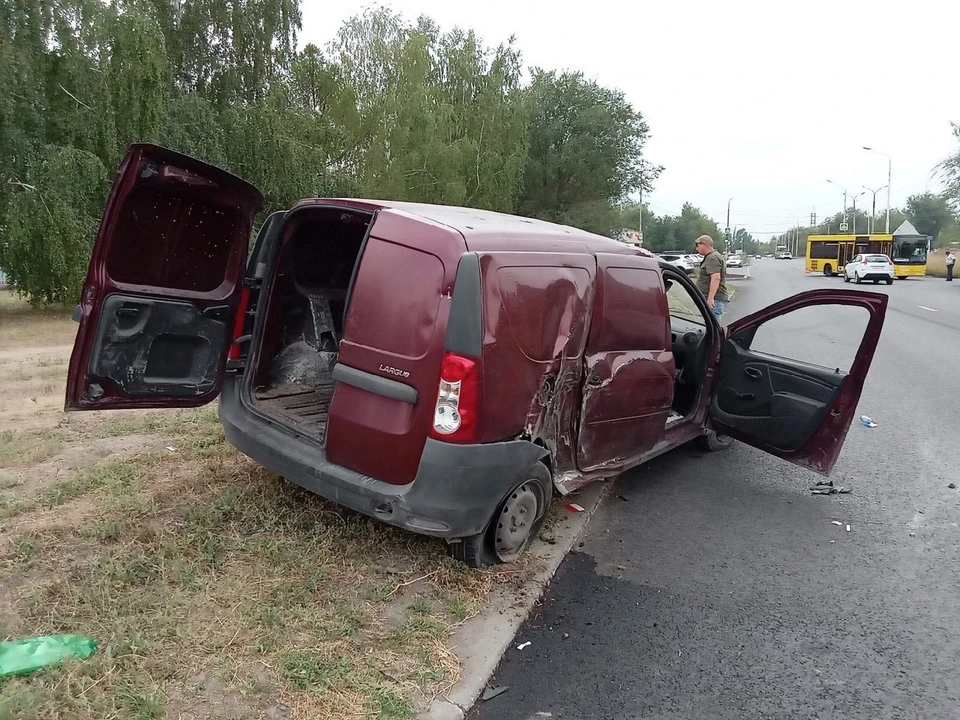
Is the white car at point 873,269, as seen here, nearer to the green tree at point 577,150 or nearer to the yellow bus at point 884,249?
the yellow bus at point 884,249

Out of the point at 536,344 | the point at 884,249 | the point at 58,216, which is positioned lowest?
the point at 536,344

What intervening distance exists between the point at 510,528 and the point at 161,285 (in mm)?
2357

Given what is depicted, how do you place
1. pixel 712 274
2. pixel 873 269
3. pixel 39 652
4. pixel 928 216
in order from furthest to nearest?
pixel 928 216 → pixel 873 269 → pixel 712 274 → pixel 39 652

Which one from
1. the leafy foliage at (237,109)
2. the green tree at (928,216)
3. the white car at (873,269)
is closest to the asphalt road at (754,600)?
the leafy foliage at (237,109)

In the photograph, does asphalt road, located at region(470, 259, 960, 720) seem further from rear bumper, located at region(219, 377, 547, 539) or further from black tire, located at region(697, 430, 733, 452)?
rear bumper, located at region(219, 377, 547, 539)

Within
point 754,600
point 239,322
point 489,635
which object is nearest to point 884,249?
point 754,600

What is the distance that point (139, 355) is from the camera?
12.8 feet

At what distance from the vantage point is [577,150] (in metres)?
39.8

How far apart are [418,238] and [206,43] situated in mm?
19613

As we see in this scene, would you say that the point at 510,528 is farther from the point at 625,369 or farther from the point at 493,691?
the point at 625,369

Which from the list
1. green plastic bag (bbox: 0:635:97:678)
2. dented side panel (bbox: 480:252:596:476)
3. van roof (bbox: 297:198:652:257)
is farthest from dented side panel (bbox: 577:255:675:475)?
green plastic bag (bbox: 0:635:97:678)

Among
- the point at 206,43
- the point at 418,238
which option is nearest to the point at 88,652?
the point at 418,238

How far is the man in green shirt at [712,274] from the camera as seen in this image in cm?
971

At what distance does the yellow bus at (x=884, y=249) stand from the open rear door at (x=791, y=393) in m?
40.1
